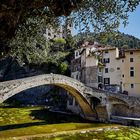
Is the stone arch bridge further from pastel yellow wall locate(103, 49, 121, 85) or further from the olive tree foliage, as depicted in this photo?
the olive tree foliage

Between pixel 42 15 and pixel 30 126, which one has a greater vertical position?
pixel 42 15

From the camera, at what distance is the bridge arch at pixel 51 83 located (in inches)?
1235

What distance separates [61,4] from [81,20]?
2.63 meters

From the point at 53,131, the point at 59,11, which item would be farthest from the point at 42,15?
the point at 53,131

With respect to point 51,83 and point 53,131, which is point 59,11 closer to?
point 53,131

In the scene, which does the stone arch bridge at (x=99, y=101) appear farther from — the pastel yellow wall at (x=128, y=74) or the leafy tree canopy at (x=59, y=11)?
the leafy tree canopy at (x=59, y=11)

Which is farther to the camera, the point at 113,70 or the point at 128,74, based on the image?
the point at 113,70

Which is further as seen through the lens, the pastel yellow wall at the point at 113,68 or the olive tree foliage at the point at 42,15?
the pastel yellow wall at the point at 113,68

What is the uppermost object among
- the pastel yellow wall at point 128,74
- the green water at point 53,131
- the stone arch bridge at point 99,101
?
the pastel yellow wall at point 128,74

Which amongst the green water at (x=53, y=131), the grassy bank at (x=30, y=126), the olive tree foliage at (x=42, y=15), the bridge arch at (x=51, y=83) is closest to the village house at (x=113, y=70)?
the bridge arch at (x=51, y=83)

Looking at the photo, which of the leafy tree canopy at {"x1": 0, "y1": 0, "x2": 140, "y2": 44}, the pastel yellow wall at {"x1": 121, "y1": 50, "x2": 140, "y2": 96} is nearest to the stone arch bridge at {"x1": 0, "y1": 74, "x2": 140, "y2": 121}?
the pastel yellow wall at {"x1": 121, "y1": 50, "x2": 140, "y2": 96}

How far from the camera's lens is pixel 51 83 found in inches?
1404

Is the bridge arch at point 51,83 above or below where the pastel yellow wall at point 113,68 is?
below

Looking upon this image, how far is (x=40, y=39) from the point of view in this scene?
549 inches
